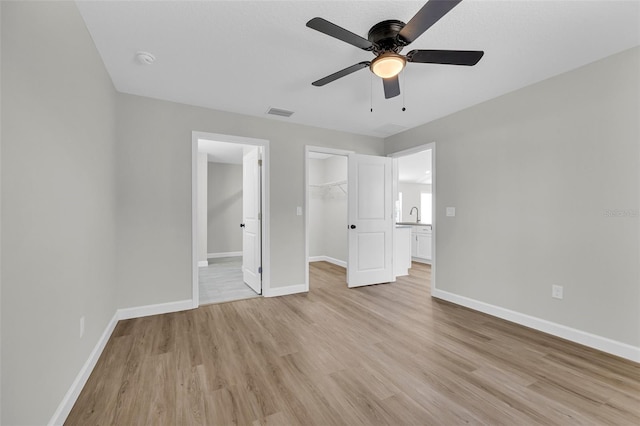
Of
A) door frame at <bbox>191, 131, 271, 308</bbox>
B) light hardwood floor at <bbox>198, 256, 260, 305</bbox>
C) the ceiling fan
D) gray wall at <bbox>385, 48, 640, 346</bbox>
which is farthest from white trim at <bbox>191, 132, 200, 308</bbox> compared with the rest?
gray wall at <bbox>385, 48, 640, 346</bbox>

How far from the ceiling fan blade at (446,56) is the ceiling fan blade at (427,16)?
0.15 m

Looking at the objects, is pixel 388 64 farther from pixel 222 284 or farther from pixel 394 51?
pixel 222 284

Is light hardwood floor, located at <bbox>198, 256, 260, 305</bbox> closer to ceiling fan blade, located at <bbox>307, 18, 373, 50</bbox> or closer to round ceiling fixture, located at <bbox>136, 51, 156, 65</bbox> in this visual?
round ceiling fixture, located at <bbox>136, 51, 156, 65</bbox>

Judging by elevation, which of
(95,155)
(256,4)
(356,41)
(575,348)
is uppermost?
(256,4)

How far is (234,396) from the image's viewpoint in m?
1.82

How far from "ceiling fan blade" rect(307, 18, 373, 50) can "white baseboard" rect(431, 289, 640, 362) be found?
10.2 ft

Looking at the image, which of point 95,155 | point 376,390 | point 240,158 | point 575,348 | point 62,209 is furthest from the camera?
point 240,158

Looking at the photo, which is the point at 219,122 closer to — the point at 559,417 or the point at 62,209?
the point at 62,209

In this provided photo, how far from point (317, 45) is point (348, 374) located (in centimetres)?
256

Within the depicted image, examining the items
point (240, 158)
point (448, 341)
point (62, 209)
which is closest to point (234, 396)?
point (62, 209)

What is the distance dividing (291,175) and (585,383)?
3605 millimetres

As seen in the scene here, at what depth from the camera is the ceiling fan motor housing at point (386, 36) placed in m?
1.90

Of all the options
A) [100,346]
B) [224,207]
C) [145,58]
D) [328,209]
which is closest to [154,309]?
[100,346]

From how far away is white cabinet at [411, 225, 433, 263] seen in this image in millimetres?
6492
